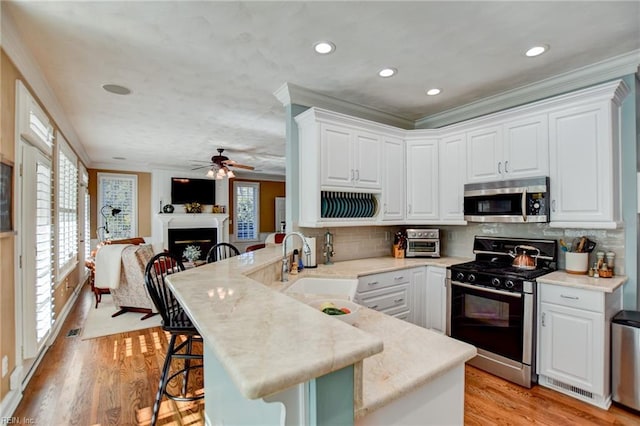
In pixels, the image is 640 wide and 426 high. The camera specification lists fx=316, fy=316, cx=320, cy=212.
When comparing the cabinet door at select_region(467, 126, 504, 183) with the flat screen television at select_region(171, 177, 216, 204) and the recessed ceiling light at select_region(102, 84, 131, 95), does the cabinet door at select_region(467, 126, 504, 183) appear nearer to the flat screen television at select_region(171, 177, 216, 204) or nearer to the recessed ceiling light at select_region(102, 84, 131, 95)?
the recessed ceiling light at select_region(102, 84, 131, 95)

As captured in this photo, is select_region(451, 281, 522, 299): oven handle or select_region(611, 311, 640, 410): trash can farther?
select_region(451, 281, 522, 299): oven handle

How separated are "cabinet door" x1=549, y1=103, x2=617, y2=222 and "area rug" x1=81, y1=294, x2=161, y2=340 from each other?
15.7ft

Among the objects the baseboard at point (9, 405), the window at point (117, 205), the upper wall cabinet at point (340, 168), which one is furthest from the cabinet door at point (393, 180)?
the window at point (117, 205)

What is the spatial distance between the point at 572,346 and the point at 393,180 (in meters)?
2.17

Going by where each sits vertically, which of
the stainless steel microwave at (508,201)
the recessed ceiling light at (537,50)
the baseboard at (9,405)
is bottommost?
→ the baseboard at (9,405)

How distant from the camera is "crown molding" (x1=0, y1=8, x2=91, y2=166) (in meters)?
2.06

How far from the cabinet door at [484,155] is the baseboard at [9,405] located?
4.34 meters

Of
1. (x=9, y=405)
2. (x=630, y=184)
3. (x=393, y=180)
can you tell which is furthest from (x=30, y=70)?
(x=630, y=184)

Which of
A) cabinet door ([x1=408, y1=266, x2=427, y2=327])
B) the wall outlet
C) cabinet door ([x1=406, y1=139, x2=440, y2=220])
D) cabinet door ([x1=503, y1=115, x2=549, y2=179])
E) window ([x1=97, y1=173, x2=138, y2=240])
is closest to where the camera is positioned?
the wall outlet

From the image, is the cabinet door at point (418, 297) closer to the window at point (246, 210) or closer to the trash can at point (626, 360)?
the trash can at point (626, 360)

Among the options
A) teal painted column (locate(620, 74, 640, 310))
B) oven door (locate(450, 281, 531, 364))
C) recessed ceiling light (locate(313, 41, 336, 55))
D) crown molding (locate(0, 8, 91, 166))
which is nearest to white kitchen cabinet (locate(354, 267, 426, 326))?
oven door (locate(450, 281, 531, 364))

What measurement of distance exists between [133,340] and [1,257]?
1.91m

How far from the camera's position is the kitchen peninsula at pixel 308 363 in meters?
0.68

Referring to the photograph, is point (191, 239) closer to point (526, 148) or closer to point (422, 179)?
point (422, 179)
